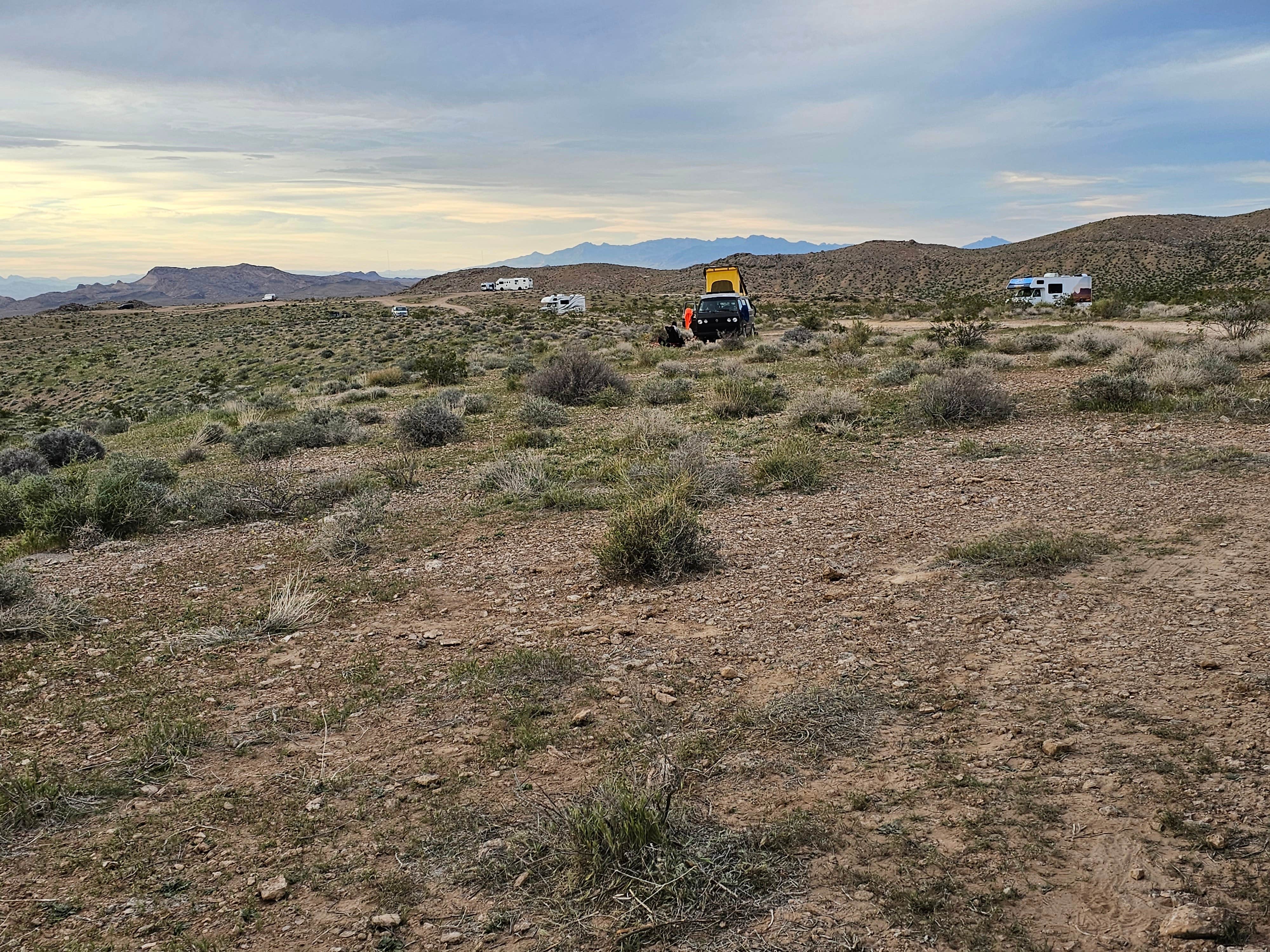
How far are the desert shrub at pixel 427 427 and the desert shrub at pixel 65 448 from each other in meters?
6.52

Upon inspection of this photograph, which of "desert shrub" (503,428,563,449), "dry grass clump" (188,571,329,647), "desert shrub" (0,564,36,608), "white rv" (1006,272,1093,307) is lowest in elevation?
"dry grass clump" (188,571,329,647)

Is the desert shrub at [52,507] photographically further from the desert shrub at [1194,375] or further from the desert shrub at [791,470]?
the desert shrub at [1194,375]

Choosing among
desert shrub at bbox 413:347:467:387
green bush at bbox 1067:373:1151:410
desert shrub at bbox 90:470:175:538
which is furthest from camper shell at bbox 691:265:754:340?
desert shrub at bbox 90:470:175:538

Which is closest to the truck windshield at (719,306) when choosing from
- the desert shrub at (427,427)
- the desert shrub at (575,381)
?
the desert shrub at (575,381)

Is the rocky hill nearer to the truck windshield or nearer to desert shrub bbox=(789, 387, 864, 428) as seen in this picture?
the truck windshield

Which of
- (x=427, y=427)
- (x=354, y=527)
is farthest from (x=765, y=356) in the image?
(x=354, y=527)

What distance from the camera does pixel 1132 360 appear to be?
13469 millimetres

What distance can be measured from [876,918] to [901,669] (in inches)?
75.5

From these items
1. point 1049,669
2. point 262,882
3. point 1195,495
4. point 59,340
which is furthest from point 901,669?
point 59,340

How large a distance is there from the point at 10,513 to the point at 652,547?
7.65 meters

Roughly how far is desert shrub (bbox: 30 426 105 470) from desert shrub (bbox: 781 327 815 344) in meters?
17.3

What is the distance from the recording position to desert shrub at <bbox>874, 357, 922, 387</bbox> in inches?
568

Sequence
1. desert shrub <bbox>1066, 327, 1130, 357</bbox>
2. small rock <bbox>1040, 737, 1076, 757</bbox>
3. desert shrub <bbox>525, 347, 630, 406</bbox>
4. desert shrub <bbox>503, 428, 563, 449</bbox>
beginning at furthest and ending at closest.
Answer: desert shrub <bbox>1066, 327, 1130, 357</bbox> < desert shrub <bbox>525, 347, 630, 406</bbox> < desert shrub <bbox>503, 428, 563, 449</bbox> < small rock <bbox>1040, 737, 1076, 757</bbox>

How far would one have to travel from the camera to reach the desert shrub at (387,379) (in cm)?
2088
